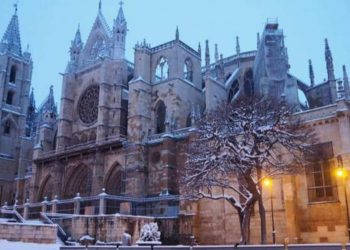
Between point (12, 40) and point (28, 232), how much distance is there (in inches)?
1477

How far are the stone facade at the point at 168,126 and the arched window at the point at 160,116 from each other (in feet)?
0.29

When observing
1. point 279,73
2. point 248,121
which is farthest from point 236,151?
point 279,73

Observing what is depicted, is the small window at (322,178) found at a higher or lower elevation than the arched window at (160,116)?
lower

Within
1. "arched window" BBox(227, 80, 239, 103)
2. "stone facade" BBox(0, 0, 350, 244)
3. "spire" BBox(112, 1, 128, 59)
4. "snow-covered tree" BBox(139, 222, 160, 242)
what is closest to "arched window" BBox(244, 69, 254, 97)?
"stone facade" BBox(0, 0, 350, 244)

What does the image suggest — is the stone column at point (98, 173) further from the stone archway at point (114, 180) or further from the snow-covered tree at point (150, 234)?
the snow-covered tree at point (150, 234)

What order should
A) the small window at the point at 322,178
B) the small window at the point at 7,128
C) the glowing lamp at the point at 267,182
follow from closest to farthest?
the glowing lamp at the point at 267,182
the small window at the point at 322,178
the small window at the point at 7,128

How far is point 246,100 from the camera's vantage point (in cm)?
2100

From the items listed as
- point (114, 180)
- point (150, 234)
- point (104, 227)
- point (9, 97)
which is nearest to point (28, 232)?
point (104, 227)

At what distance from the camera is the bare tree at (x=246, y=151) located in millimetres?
17000

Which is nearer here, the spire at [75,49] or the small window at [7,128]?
the spire at [75,49]

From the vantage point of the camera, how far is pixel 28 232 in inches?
657

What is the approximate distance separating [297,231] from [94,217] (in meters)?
9.86

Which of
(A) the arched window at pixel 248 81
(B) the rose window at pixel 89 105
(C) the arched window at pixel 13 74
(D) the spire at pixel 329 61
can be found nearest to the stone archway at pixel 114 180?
(B) the rose window at pixel 89 105

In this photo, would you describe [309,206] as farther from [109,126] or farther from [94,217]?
[109,126]
